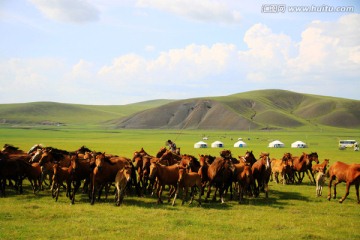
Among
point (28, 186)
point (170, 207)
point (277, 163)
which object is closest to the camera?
point (170, 207)

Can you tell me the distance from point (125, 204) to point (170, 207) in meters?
2.06

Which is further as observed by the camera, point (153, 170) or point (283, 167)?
point (283, 167)

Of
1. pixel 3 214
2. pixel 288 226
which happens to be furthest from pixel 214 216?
pixel 3 214

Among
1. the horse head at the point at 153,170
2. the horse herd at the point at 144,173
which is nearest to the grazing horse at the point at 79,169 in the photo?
the horse herd at the point at 144,173

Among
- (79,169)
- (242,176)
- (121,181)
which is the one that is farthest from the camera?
(242,176)

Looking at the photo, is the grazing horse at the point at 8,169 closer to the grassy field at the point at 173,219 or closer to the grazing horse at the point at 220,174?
the grassy field at the point at 173,219

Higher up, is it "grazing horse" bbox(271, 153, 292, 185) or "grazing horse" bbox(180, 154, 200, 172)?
"grazing horse" bbox(180, 154, 200, 172)

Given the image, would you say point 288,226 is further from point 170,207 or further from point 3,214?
point 3,214

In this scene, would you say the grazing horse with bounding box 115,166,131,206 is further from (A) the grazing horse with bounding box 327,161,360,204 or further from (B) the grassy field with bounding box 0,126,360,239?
(A) the grazing horse with bounding box 327,161,360,204

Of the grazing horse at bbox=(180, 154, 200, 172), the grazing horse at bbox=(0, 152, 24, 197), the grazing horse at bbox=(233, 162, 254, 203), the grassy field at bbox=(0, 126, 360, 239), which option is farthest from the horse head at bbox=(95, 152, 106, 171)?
the grazing horse at bbox=(233, 162, 254, 203)

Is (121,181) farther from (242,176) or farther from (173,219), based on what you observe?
(242,176)

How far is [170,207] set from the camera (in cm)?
1515

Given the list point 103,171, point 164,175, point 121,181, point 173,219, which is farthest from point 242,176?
point 103,171

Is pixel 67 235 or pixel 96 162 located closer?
pixel 67 235
